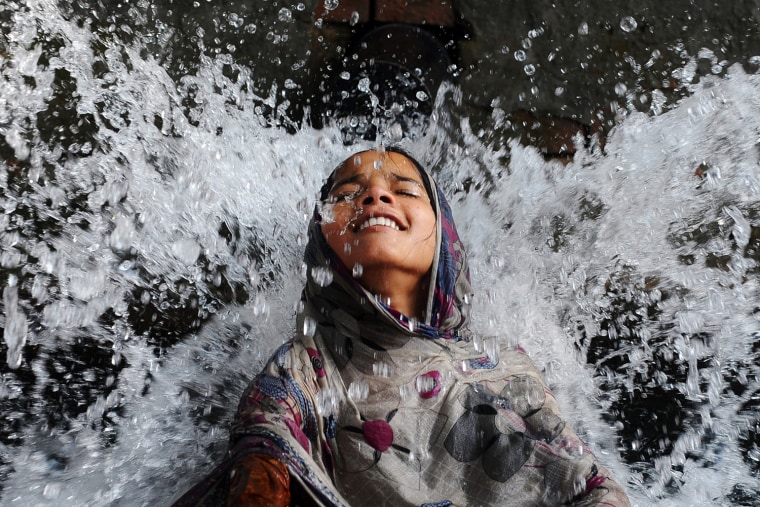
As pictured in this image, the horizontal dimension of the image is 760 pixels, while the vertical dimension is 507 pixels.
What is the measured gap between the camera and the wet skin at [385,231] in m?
1.19

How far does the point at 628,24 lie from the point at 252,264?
1298 millimetres

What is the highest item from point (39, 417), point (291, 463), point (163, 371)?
point (291, 463)

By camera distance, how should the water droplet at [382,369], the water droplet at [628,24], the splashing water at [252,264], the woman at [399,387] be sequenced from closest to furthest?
1. the woman at [399,387]
2. the water droplet at [382,369]
3. the splashing water at [252,264]
4. the water droplet at [628,24]

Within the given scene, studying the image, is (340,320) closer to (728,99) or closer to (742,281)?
(742,281)

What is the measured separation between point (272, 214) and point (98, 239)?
41 cm

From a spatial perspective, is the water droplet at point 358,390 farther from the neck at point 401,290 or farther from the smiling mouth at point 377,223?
the smiling mouth at point 377,223

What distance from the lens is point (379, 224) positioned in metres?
1.21

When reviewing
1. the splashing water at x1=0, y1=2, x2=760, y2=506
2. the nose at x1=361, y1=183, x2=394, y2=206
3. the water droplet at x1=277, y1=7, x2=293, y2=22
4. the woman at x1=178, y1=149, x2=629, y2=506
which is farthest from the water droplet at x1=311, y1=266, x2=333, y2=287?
the water droplet at x1=277, y1=7, x2=293, y2=22

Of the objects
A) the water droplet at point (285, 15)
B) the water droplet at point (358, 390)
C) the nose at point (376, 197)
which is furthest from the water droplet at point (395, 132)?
the water droplet at point (358, 390)

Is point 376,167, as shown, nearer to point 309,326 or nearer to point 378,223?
point 378,223

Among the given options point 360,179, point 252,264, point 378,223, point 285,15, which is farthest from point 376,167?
point 285,15

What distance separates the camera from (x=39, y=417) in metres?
1.58

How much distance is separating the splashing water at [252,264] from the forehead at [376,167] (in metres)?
0.44

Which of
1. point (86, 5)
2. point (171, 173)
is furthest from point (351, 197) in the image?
point (86, 5)
